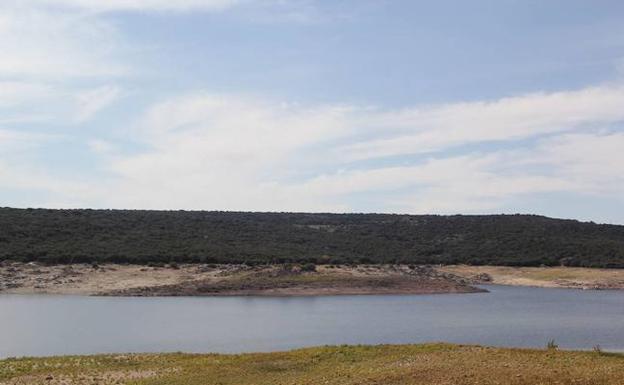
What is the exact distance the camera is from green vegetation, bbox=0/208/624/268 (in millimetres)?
80188

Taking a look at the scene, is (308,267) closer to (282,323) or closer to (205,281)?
(205,281)

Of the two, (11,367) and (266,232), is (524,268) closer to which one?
(266,232)

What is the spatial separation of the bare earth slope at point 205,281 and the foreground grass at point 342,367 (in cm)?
3618

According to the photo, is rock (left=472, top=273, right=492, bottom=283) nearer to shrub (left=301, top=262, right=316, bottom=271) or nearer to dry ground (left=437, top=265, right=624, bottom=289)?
A: dry ground (left=437, top=265, right=624, bottom=289)

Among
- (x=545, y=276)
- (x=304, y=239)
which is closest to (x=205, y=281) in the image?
(x=304, y=239)

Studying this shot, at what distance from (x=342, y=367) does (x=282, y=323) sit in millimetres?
19153

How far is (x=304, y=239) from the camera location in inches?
4144

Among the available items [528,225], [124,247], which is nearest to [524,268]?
[528,225]

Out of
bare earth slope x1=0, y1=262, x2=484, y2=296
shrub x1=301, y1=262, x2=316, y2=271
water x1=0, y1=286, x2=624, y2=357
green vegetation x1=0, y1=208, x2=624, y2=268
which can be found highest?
green vegetation x1=0, y1=208, x2=624, y2=268

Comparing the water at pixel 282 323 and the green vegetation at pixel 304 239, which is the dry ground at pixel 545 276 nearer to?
the green vegetation at pixel 304 239

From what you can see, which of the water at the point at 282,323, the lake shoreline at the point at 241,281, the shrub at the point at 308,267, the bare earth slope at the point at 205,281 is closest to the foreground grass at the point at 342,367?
the water at the point at 282,323

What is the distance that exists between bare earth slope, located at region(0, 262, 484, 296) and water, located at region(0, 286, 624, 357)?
4.56 meters

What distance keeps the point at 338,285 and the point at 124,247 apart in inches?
1014

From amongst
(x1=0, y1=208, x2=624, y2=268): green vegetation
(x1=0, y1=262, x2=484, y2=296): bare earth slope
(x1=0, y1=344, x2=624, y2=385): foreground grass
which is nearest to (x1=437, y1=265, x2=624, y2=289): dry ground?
(x1=0, y1=208, x2=624, y2=268): green vegetation
